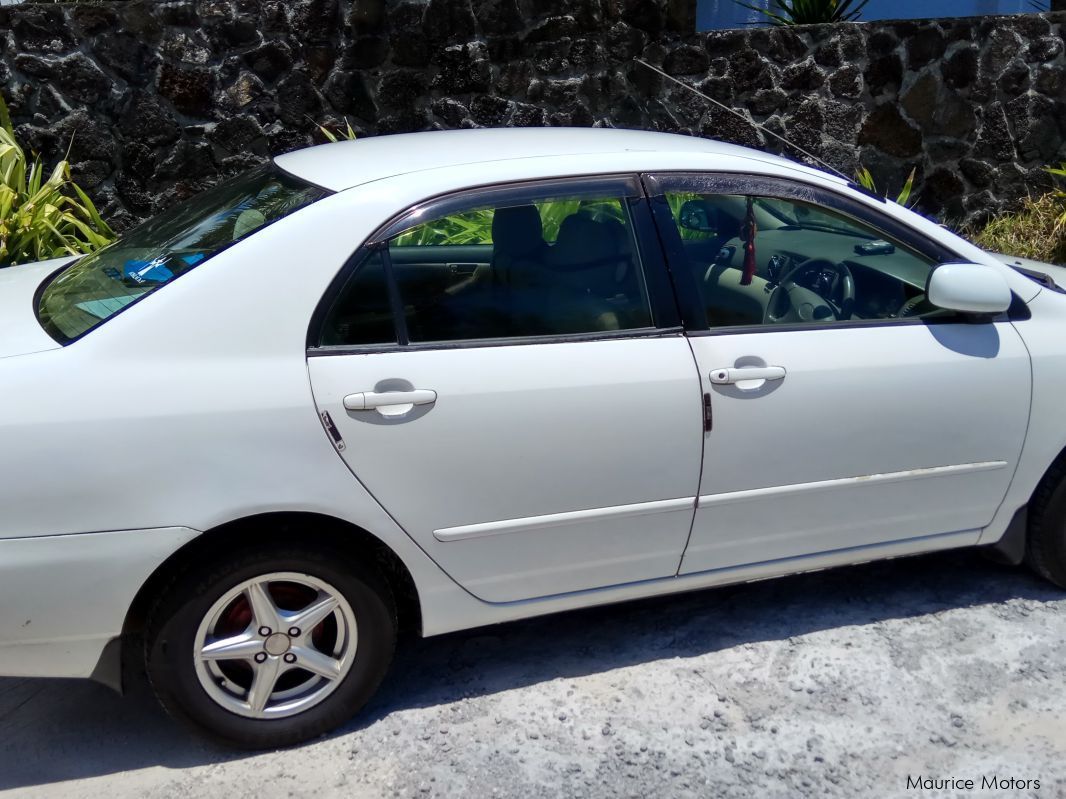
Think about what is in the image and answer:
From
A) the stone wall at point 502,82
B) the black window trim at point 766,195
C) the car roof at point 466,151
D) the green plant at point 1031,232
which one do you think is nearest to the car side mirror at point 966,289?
the black window trim at point 766,195

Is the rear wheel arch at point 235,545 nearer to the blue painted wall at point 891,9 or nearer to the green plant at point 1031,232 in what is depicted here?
the green plant at point 1031,232

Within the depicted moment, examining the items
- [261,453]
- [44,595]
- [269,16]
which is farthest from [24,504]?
[269,16]

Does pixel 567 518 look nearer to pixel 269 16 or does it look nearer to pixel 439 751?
pixel 439 751

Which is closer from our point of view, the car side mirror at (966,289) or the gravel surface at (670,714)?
the gravel surface at (670,714)

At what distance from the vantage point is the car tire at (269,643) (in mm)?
3051

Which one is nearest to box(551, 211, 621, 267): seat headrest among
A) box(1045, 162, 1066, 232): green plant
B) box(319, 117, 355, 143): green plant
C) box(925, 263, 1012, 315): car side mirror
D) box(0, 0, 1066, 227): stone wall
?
box(925, 263, 1012, 315): car side mirror

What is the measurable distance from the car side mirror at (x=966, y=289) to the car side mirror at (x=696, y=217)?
2.33 feet

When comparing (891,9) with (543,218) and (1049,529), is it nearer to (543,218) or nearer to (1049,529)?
(1049,529)

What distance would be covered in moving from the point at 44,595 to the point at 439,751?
1181 mm

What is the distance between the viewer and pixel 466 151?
3.56 m

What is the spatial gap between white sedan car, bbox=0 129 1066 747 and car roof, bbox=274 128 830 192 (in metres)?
0.02

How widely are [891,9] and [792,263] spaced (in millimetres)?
8653

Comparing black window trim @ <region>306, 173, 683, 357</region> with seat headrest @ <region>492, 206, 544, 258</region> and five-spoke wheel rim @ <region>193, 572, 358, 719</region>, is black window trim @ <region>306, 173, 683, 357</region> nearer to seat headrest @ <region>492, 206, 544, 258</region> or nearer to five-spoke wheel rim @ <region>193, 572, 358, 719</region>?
seat headrest @ <region>492, 206, 544, 258</region>

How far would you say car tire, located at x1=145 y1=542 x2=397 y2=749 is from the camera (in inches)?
120
